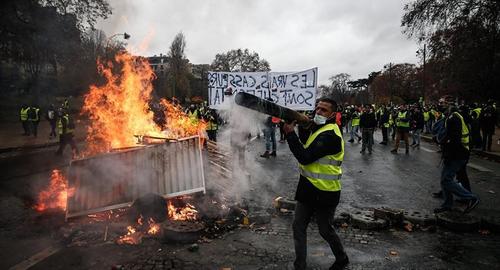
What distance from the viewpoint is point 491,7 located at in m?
19.8

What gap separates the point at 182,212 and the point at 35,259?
7.24ft

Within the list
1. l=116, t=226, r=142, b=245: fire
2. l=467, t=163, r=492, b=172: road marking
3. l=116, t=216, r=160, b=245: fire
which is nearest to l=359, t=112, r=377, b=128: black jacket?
l=467, t=163, r=492, b=172: road marking

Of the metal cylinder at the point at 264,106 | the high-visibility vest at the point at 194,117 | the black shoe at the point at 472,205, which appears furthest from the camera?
the high-visibility vest at the point at 194,117

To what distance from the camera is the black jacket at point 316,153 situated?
3.81 metres

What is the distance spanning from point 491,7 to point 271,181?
18.7 meters

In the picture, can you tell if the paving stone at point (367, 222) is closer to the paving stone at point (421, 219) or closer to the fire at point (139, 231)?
the paving stone at point (421, 219)

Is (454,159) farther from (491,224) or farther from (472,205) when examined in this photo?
(491,224)

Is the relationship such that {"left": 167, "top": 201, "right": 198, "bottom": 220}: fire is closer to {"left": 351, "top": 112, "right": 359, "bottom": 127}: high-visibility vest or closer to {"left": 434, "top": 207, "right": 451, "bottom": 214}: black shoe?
{"left": 434, "top": 207, "right": 451, "bottom": 214}: black shoe

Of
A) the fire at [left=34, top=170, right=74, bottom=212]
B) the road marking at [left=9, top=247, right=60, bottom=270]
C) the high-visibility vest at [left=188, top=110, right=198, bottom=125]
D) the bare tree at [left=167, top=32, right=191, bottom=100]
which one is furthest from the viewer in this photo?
the bare tree at [left=167, top=32, right=191, bottom=100]

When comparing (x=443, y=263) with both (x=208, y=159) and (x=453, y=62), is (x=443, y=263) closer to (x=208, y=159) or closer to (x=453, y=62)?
(x=208, y=159)

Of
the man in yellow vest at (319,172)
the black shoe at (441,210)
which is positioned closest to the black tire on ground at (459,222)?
the black shoe at (441,210)

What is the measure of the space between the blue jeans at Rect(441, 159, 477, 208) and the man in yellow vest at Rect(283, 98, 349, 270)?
330 centimetres

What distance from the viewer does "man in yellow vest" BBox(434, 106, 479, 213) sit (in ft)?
20.6

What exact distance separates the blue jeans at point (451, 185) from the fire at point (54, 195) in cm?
642
